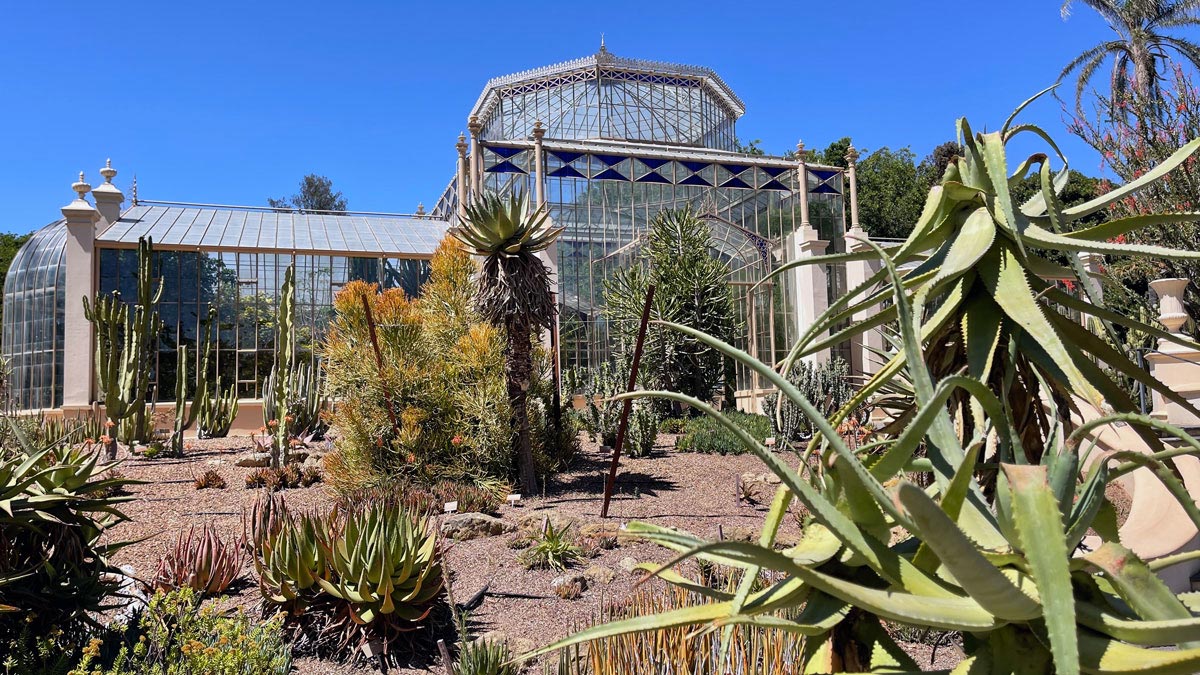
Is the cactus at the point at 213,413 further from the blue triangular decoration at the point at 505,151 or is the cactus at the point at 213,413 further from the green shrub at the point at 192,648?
the green shrub at the point at 192,648

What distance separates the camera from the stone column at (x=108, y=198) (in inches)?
725

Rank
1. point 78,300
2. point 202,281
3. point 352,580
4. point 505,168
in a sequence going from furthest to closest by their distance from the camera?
point 505,168, point 202,281, point 78,300, point 352,580

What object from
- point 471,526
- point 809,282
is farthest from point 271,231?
point 471,526

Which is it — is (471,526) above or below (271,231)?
below

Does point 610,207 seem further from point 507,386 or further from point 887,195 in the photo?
point 887,195

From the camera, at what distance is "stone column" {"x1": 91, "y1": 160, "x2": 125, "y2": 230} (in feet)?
60.4

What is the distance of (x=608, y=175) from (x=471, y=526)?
1376cm

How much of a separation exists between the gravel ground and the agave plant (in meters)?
0.18

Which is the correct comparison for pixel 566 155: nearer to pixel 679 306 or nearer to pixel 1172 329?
pixel 679 306

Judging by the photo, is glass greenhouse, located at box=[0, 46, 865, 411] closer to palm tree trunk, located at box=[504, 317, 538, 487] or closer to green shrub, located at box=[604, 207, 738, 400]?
green shrub, located at box=[604, 207, 738, 400]

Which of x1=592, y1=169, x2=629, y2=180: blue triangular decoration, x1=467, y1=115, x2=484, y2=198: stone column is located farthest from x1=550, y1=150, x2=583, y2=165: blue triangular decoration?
x1=467, y1=115, x2=484, y2=198: stone column

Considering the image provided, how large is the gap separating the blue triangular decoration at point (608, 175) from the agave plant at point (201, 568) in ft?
48.8

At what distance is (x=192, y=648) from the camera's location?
3.70 m

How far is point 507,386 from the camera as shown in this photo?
9.80 m
